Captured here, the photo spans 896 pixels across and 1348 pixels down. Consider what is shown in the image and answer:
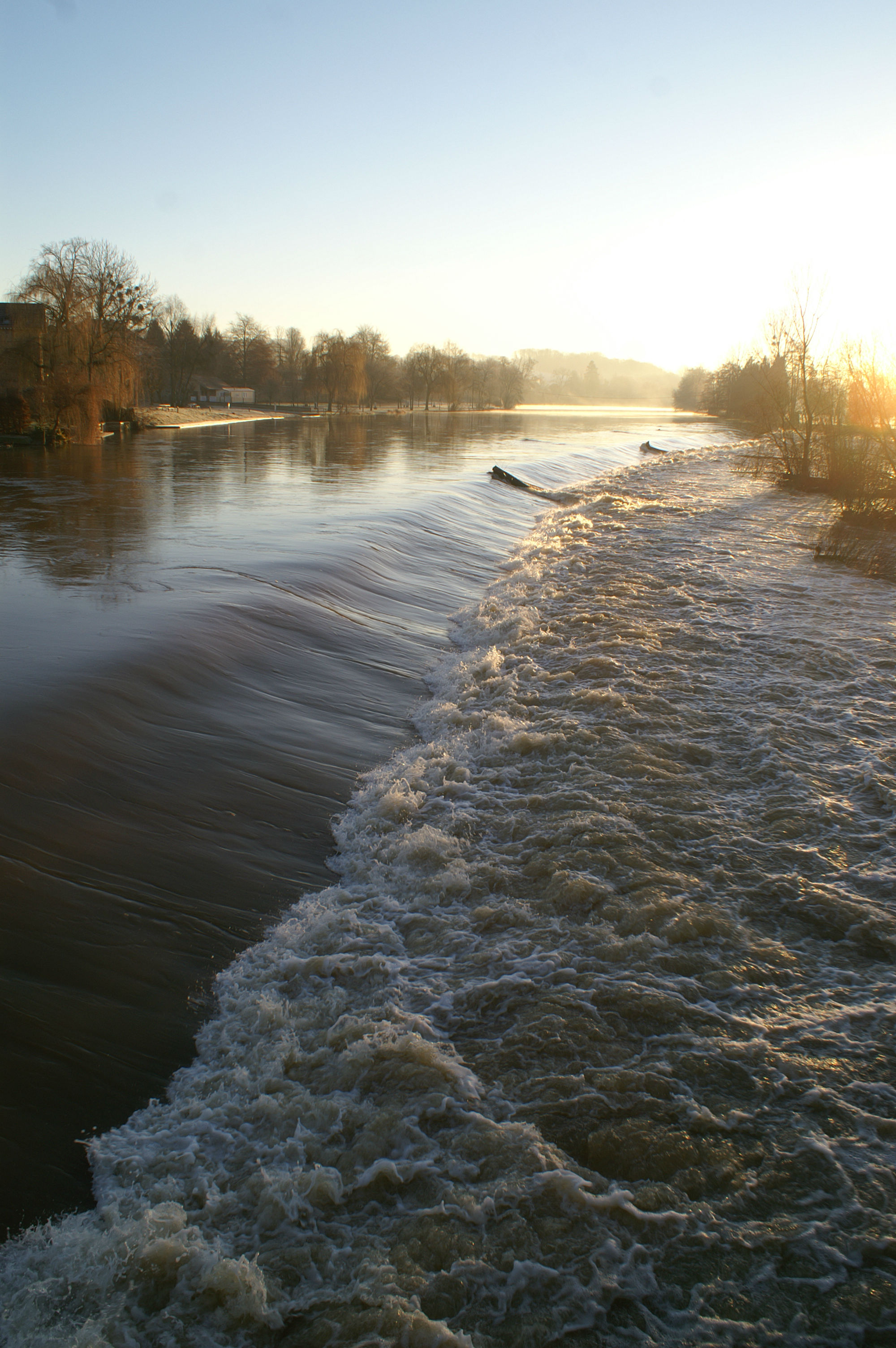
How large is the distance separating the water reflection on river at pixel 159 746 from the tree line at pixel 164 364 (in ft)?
79.2

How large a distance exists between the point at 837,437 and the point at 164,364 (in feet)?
278

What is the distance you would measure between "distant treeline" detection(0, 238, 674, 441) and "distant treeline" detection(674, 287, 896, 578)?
34.1 meters

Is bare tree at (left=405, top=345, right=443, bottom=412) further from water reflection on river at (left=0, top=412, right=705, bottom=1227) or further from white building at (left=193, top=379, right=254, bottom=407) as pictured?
water reflection on river at (left=0, top=412, right=705, bottom=1227)

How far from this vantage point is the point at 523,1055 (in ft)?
14.4

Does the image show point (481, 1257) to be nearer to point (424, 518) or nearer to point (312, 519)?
point (312, 519)

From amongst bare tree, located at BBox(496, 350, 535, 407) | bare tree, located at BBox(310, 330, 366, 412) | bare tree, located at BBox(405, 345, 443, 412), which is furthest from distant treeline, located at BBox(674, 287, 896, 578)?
bare tree, located at BBox(496, 350, 535, 407)

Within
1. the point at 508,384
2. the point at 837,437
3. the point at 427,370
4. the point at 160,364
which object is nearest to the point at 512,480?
the point at 837,437

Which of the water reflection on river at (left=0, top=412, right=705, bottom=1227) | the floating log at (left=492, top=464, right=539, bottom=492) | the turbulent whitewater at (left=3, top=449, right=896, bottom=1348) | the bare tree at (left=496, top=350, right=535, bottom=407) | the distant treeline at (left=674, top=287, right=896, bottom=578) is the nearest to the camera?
the turbulent whitewater at (left=3, top=449, right=896, bottom=1348)

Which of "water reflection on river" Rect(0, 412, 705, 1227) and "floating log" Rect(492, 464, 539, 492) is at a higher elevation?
"floating log" Rect(492, 464, 539, 492)

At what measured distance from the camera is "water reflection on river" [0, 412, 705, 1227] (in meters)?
4.46

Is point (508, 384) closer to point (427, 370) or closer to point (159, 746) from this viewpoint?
point (427, 370)

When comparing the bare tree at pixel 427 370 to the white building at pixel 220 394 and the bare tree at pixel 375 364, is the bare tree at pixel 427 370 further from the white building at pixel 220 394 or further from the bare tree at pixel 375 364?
the white building at pixel 220 394

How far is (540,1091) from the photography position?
4.13m

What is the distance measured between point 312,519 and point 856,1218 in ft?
64.3
